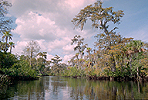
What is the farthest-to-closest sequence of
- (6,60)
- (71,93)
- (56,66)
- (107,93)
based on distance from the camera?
(56,66) → (6,60) → (71,93) → (107,93)

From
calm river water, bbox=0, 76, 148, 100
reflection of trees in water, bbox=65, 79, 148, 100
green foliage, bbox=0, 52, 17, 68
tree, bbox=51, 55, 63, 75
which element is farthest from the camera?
tree, bbox=51, 55, 63, 75

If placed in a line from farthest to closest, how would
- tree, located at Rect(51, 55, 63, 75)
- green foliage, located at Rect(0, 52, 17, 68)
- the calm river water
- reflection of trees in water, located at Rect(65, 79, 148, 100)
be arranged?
tree, located at Rect(51, 55, 63, 75), green foliage, located at Rect(0, 52, 17, 68), reflection of trees in water, located at Rect(65, 79, 148, 100), the calm river water

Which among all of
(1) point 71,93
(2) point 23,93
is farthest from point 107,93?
(2) point 23,93

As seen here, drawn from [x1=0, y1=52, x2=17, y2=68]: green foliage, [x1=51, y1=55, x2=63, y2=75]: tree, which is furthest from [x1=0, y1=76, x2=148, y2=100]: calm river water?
[x1=51, y1=55, x2=63, y2=75]: tree

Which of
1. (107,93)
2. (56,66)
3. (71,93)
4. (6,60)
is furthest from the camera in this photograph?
(56,66)

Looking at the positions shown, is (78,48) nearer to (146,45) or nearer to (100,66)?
(100,66)

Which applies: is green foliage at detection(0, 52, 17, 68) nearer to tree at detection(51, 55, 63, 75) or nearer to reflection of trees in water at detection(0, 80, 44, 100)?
reflection of trees in water at detection(0, 80, 44, 100)

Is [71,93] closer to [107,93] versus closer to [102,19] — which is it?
[107,93]

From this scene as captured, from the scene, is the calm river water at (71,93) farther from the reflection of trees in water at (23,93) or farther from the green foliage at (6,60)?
the green foliage at (6,60)

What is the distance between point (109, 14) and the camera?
3075 cm

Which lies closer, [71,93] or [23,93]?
[23,93]

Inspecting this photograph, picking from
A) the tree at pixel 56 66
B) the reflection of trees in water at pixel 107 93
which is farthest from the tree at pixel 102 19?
the tree at pixel 56 66

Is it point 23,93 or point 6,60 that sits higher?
point 6,60

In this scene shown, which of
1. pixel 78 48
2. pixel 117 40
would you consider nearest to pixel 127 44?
pixel 117 40
